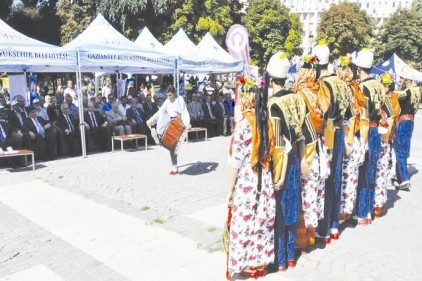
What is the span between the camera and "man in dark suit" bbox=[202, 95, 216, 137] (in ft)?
48.1

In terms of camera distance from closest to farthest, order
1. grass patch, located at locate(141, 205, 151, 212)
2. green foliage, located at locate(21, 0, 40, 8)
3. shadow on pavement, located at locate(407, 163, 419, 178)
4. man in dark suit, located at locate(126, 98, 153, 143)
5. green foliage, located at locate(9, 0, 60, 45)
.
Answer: grass patch, located at locate(141, 205, 151, 212)
shadow on pavement, located at locate(407, 163, 419, 178)
man in dark suit, located at locate(126, 98, 153, 143)
green foliage, located at locate(9, 0, 60, 45)
green foliage, located at locate(21, 0, 40, 8)

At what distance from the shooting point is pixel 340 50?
4644 cm

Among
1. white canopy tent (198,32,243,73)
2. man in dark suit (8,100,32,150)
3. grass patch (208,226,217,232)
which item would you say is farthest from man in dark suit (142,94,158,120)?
grass patch (208,226,217,232)

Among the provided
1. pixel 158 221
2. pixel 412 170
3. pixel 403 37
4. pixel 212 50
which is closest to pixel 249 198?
pixel 158 221

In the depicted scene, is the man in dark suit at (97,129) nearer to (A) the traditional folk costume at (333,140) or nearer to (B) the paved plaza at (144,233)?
(B) the paved plaza at (144,233)

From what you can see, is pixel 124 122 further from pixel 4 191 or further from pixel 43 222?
pixel 43 222

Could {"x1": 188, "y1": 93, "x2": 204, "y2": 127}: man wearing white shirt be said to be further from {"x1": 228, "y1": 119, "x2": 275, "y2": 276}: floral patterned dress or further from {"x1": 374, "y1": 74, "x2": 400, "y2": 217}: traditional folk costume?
{"x1": 228, "y1": 119, "x2": 275, "y2": 276}: floral patterned dress

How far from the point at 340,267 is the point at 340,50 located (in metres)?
45.3

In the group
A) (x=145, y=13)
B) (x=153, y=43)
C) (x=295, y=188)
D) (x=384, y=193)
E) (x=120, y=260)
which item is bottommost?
(x=120, y=260)

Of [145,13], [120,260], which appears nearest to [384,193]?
[120,260]

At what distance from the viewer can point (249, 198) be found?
398 cm

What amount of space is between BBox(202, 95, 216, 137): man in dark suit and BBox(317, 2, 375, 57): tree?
34.0 meters

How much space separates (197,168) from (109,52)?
13.1 ft

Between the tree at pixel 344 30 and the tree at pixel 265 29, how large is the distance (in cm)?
392
